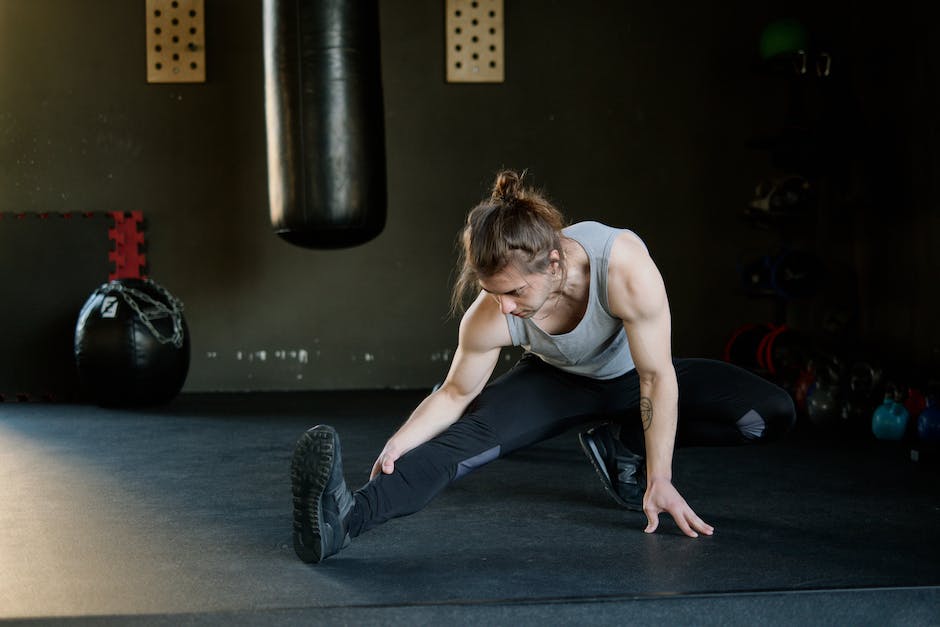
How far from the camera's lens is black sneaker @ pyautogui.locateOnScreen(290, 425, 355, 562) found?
176 cm

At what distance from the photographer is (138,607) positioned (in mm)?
1611

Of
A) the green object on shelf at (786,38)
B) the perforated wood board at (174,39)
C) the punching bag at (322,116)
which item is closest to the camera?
the punching bag at (322,116)

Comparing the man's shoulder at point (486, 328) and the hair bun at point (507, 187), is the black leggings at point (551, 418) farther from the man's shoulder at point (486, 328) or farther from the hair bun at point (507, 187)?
the hair bun at point (507, 187)

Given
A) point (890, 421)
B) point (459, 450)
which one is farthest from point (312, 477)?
point (890, 421)

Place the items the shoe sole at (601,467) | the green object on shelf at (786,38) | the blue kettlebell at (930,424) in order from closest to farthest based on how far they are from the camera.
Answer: the shoe sole at (601,467)
the blue kettlebell at (930,424)
the green object on shelf at (786,38)

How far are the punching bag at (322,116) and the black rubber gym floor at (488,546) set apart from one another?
3.83 feet

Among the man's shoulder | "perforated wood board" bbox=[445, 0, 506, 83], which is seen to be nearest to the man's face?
the man's shoulder

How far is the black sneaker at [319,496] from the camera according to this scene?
176 centimetres

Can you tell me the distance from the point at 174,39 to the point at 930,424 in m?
3.98

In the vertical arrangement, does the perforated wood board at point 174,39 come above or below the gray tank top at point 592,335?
above

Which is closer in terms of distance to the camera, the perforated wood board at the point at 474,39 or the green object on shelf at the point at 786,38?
the green object on shelf at the point at 786,38

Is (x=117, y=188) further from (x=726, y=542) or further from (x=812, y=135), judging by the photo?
(x=726, y=542)

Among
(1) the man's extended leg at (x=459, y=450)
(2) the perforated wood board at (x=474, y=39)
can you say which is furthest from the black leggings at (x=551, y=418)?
(2) the perforated wood board at (x=474, y=39)

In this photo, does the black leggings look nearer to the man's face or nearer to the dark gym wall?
the man's face
